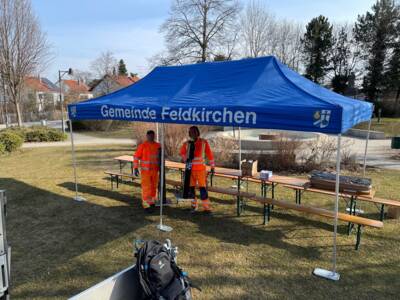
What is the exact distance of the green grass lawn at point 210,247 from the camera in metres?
3.84

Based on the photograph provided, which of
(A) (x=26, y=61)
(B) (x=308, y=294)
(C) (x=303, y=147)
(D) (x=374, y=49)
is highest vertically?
(D) (x=374, y=49)

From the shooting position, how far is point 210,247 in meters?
4.88

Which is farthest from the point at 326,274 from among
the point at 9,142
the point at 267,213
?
the point at 9,142

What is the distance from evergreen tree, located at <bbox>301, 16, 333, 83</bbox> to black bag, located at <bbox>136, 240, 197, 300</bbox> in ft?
136

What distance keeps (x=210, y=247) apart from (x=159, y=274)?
84.5 inches

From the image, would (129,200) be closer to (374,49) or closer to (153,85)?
(153,85)

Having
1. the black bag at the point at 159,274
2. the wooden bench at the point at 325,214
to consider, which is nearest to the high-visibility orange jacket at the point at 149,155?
the wooden bench at the point at 325,214

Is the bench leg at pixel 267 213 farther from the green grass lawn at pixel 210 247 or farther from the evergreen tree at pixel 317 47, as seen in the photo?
the evergreen tree at pixel 317 47

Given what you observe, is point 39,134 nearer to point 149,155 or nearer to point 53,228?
point 53,228

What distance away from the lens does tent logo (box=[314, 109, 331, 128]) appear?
3676 millimetres

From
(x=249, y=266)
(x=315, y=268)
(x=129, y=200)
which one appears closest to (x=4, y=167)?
(x=129, y=200)

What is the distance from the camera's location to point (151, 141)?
20.5 feet

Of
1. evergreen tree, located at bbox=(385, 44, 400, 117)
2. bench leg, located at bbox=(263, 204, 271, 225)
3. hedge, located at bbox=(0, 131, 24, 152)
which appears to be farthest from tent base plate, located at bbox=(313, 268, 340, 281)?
evergreen tree, located at bbox=(385, 44, 400, 117)

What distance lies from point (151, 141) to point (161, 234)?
1.93 m
